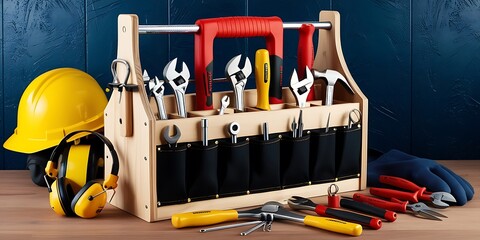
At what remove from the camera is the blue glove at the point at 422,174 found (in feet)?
6.08

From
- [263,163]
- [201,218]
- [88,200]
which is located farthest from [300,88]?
[88,200]

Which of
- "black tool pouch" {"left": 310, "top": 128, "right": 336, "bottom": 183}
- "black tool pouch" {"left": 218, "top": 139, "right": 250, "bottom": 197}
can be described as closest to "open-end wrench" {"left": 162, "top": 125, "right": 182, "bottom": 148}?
"black tool pouch" {"left": 218, "top": 139, "right": 250, "bottom": 197}

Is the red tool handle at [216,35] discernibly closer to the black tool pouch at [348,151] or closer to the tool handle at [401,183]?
the black tool pouch at [348,151]

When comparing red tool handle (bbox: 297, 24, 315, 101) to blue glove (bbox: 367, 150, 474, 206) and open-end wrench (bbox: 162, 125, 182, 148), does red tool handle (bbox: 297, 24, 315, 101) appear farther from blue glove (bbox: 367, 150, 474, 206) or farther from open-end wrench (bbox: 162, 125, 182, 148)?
open-end wrench (bbox: 162, 125, 182, 148)

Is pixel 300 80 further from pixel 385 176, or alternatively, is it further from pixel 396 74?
pixel 396 74

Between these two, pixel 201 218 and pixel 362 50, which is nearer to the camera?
pixel 201 218

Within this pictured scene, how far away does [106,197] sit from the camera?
5.68 feet

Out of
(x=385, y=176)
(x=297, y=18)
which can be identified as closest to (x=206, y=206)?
(x=385, y=176)

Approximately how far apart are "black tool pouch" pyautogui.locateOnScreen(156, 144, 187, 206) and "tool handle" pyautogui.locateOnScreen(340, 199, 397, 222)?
0.34 m

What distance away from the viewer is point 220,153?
69.1 inches

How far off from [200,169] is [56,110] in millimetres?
458

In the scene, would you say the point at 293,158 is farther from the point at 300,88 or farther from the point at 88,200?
the point at 88,200

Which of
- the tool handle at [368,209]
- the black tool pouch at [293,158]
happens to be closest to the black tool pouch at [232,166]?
the black tool pouch at [293,158]

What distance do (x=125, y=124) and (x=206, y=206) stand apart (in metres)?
0.23
